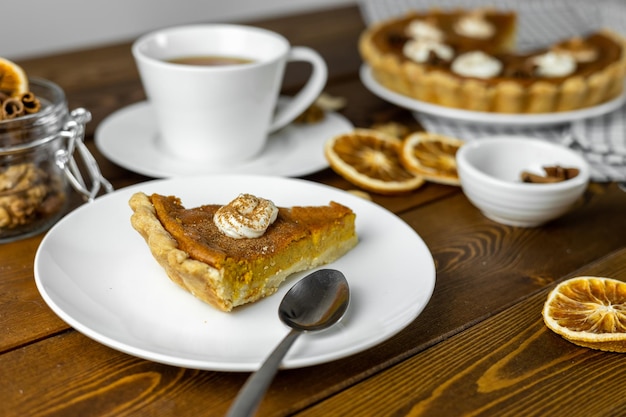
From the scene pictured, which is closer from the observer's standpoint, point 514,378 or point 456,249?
point 514,378

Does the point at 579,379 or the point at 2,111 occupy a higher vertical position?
the point at 2,111

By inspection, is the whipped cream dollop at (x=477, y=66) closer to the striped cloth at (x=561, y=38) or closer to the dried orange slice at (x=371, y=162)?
the striped cloth at (x=561, y=38)

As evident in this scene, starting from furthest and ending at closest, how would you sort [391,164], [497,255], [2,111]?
[391,164] → [497,255] → [2,111]

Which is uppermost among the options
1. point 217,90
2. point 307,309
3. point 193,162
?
point 217,90

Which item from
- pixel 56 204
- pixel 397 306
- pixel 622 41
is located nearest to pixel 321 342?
pixel 397 306

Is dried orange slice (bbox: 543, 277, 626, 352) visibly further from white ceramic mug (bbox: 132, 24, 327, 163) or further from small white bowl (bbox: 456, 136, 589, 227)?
white ceramic mug (bbox: 132, 24, 327, 163)

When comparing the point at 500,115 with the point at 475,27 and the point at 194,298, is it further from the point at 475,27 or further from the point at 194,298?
the point at 194,298

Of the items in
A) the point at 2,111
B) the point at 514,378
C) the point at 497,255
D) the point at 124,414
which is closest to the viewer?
the point at 124,414

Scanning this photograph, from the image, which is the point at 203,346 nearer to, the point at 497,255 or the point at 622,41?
the point at 497,255

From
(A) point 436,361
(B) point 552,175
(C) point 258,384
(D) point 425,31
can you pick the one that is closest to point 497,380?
(A) point 436,361
